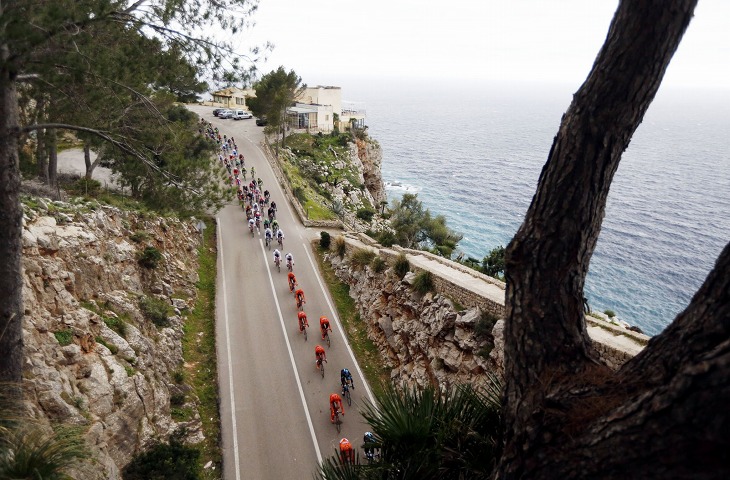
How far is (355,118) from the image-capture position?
67.4m

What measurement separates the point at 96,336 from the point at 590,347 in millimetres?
11417

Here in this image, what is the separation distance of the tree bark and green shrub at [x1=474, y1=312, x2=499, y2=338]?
1069 cm

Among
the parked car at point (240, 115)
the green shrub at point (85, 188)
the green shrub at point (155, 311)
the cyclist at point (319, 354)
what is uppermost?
the parked car at point (240, 115)

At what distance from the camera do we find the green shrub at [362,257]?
21.9 metres

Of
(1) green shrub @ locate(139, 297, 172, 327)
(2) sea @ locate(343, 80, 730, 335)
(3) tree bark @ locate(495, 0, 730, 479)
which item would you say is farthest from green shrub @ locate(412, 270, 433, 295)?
(2) sea @ locate(343, 80, 730, 335)

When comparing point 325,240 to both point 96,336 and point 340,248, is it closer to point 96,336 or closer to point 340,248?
point 340,248

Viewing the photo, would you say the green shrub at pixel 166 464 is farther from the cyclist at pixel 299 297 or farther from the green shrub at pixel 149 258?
the cyclist at pixel 299 297

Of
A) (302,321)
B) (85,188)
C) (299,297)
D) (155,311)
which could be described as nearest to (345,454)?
(155,311)

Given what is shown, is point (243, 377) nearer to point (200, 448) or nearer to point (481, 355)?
point (200, 448)

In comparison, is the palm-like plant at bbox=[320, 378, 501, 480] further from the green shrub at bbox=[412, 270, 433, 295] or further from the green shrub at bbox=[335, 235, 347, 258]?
→ the green shrub at bbox=[335, 235, 347, 258]

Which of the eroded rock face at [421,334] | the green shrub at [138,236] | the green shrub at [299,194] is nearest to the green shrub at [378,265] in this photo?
the eroded rock face at [421,334]

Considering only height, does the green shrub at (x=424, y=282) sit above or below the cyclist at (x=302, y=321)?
above

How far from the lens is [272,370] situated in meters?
16.7

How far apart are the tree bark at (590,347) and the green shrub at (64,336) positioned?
967 centimetres
